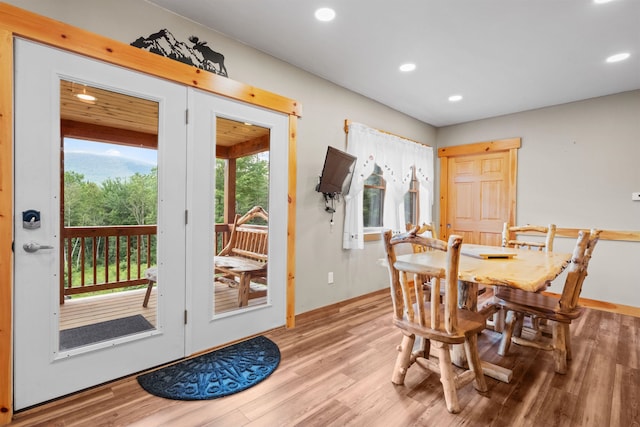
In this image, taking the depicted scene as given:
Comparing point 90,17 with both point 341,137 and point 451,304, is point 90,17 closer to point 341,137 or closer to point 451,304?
point 341,137

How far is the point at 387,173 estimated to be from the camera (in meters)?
4.18

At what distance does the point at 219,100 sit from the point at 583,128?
172 inches

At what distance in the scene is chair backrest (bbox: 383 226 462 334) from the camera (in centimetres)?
163

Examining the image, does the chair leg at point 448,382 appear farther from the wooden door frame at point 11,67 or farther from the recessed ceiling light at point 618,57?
the recessed ceiling light at point 618,57

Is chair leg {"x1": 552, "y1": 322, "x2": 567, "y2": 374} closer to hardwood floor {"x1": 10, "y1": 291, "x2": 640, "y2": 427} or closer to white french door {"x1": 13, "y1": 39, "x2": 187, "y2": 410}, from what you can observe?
hardwood floor {"x1": 10, "y1": 291, "x2": 640, "y2": 427}

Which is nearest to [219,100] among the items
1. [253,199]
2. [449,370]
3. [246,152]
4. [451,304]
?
[246,152]

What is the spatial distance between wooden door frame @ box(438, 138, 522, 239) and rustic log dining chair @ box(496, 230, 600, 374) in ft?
7.34

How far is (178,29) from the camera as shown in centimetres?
229

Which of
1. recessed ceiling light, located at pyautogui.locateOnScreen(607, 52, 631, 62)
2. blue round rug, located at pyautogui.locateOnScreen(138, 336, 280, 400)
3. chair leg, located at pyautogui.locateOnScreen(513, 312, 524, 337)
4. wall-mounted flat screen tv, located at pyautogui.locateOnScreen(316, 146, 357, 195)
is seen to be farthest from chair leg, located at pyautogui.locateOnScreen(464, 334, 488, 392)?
recessed ceiling light, located at pyautogui.locateOnScreen(607, 52, 631, 62)

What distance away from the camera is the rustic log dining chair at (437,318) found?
1655 millimetres

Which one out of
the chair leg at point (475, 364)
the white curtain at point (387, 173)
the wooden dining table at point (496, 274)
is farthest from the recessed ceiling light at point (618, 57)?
the chair leg at point (475, 364)

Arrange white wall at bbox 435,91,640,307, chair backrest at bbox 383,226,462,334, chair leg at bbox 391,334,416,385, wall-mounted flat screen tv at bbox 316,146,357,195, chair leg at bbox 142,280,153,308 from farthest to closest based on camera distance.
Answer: white wall at bbox 435,91,640,307
wall-mounted flat screen tv at bbox 316,146,357,195
chair leg at bbox 142,280,153,308
chair leg at bbox 391,334,416,385
chair backrest at bbox 383,226,462,334

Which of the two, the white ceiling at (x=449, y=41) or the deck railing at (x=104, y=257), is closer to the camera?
the deck railing at (x=104, y=257)

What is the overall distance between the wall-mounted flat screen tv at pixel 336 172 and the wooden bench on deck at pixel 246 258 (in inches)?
29.7
